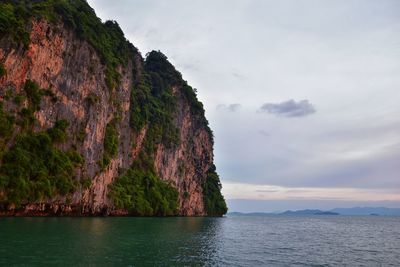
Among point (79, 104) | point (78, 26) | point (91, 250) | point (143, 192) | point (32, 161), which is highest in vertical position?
point (78, 26)

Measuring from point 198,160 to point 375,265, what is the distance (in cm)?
8007

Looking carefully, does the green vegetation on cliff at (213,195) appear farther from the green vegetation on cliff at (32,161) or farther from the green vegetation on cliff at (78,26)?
the green vegetation on cliff at (32,161)

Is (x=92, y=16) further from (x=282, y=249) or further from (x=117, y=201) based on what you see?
(x=282, y=249)

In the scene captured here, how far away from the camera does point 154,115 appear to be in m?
83.9

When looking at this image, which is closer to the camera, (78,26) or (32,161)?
(32,161)

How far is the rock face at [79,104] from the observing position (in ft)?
148

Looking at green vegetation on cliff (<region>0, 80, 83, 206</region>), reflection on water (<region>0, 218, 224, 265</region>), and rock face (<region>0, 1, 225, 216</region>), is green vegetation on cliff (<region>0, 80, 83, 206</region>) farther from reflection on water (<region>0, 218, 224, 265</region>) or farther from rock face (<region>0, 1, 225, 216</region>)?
reflection on water (<region>0, 218, 224, 265</region>)

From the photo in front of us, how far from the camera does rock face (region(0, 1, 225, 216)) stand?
45219mm

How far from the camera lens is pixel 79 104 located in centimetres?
5638

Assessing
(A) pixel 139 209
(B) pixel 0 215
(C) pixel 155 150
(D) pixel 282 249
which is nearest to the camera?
(D) pixel 282 249

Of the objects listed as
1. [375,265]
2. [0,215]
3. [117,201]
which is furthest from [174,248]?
[117,201]

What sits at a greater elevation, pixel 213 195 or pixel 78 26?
pixel 78 26

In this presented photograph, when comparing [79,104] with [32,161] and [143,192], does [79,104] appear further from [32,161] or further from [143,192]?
[143,192]

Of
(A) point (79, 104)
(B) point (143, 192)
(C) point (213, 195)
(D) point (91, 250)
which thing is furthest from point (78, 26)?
Answer: (C) point (213, 195)
